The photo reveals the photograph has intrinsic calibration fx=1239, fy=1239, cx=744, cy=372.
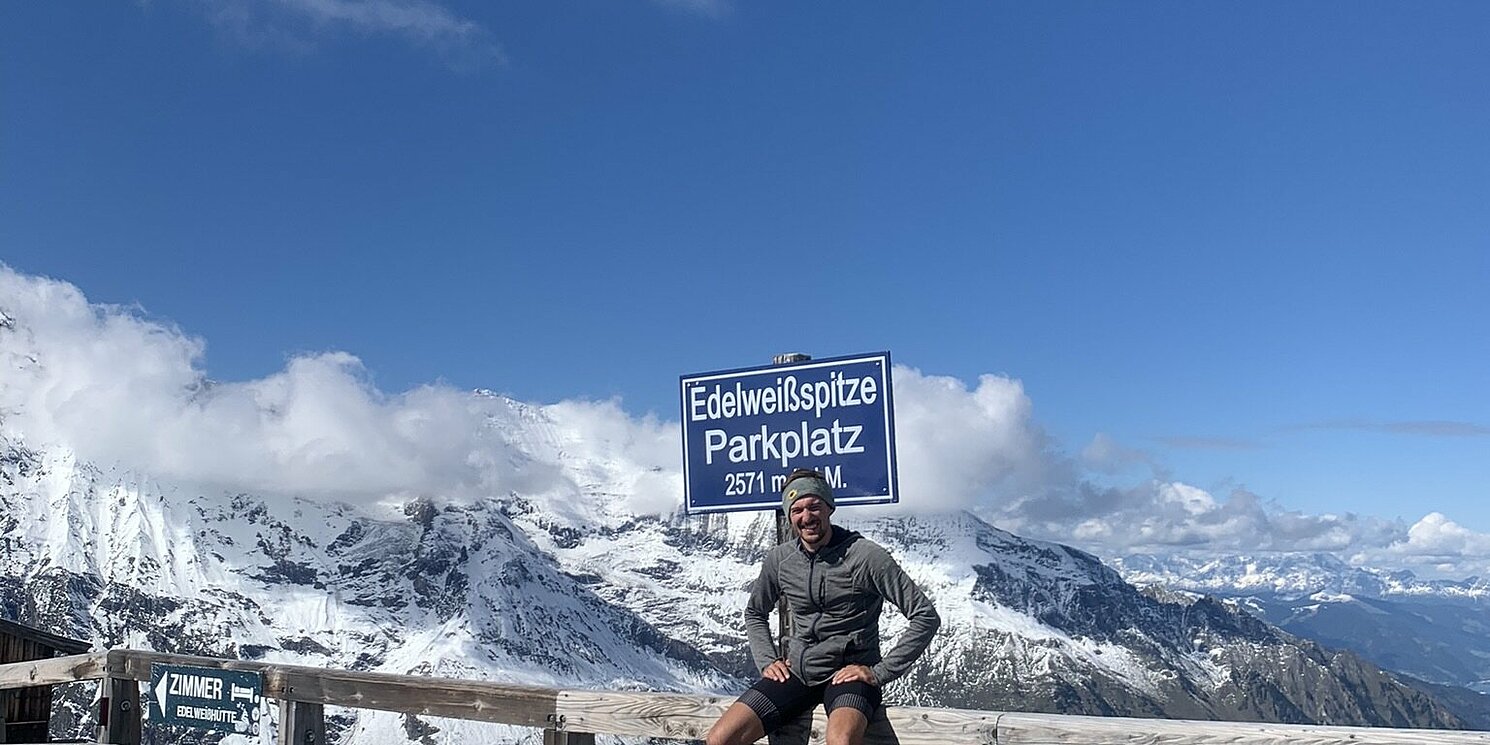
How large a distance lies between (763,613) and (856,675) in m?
0.86

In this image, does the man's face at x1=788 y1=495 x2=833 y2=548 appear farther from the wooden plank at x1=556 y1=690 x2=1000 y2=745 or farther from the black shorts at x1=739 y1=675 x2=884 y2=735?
the wooden plank at x1=556 y1=690 x2=1000 y2=745

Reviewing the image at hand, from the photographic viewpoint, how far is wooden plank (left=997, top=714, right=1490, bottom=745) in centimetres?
506

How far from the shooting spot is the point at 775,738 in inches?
262

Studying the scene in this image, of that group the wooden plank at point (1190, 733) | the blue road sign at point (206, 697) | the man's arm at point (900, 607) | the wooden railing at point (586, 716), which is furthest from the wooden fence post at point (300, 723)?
the wooden plank at point (1190, 733)

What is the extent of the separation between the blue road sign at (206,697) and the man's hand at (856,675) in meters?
4.93

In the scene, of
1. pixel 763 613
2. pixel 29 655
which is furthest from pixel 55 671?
pixel 29 655

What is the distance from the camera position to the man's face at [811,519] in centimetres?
652

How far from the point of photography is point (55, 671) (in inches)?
428

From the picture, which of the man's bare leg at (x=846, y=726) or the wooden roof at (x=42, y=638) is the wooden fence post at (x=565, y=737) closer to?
the man's bare leg at (x=846, y=726)

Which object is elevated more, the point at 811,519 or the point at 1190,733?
the point at 811,519

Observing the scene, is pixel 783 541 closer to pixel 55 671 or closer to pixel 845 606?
pixel 845 606

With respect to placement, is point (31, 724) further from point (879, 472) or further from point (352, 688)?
point (879, 472)

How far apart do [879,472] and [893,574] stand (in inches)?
81.7

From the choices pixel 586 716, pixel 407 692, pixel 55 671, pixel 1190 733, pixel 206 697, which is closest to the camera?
pixel 1190 733
